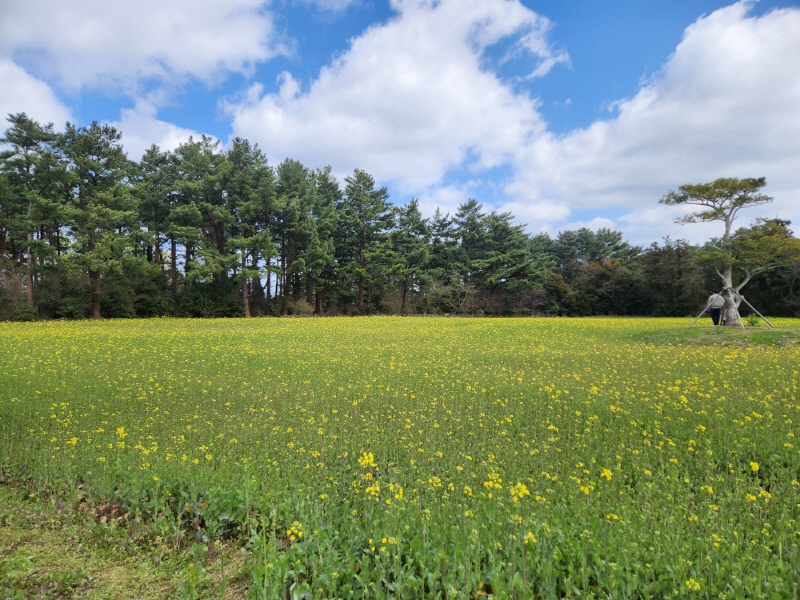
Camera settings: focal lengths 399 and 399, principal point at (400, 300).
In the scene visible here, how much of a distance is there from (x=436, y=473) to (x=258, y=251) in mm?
32311

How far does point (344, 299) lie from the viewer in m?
41.5

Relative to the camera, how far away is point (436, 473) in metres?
4.07

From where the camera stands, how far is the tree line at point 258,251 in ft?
83.7

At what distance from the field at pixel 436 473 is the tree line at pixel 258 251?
64.3 feet

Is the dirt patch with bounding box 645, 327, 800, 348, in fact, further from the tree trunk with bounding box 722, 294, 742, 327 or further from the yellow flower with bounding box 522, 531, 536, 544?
the yellow flower with bounding box 522, 531, 536, 544

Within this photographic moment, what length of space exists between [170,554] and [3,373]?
888cm

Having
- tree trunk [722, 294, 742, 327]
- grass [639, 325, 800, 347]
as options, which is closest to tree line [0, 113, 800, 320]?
tree trunk [722, 294, 742, 327]

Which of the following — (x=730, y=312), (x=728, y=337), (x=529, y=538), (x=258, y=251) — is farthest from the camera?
(x=258, y=251)

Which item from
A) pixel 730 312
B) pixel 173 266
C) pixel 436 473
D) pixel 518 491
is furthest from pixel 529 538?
pixel 173 266

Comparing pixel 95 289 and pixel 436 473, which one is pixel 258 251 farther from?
pixel 436 473

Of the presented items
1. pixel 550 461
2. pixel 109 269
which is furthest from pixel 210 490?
pixel 109 269

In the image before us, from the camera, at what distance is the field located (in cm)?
252

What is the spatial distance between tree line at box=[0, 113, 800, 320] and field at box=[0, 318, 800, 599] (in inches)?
772

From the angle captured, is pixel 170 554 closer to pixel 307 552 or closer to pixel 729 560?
pixel 307 552
